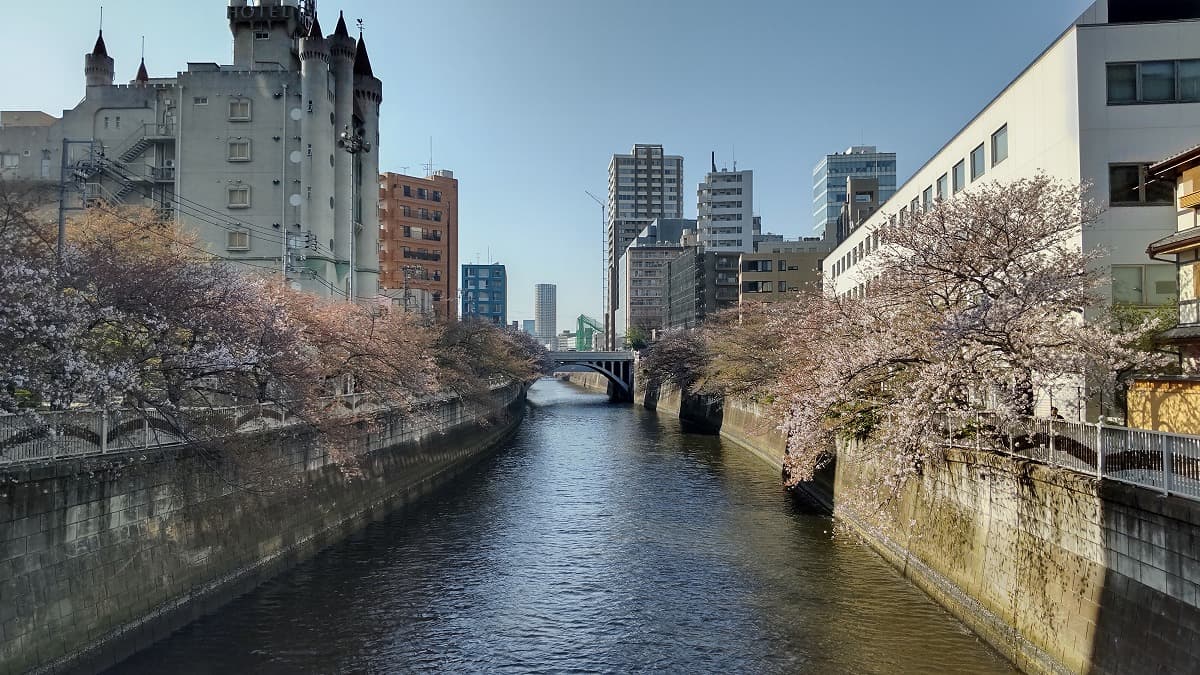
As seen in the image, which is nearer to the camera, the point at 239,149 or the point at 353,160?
the point at 239,149

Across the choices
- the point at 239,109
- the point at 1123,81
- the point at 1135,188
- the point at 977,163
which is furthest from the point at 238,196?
the point at 1135,188

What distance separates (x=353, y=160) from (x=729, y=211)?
96734 mm

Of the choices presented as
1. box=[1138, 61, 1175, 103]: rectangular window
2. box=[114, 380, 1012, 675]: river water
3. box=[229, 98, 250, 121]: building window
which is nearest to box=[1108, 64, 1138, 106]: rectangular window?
box=[1138, 61, 1175, 103]: rectangular window

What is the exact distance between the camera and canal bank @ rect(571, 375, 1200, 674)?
11820 millimetres

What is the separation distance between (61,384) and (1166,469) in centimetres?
2039

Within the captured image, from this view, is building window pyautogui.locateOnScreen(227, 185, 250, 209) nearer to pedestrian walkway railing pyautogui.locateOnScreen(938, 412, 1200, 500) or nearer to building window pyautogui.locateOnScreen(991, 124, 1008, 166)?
building window pyautogui.locateOnScreen(991, 124, 1008, 166)

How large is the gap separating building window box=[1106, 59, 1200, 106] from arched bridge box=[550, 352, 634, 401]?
288 ft

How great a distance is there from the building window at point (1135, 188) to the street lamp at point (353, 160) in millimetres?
45244

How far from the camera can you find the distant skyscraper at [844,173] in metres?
157

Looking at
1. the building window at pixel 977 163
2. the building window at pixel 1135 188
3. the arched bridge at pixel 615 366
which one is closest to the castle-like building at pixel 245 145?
the building window at pixel 977 163

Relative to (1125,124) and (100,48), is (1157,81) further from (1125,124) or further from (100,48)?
(100,48)

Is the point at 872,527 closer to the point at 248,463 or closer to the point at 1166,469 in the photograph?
the point at 1166,469

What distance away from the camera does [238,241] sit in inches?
1935

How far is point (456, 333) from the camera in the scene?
57188 mm
